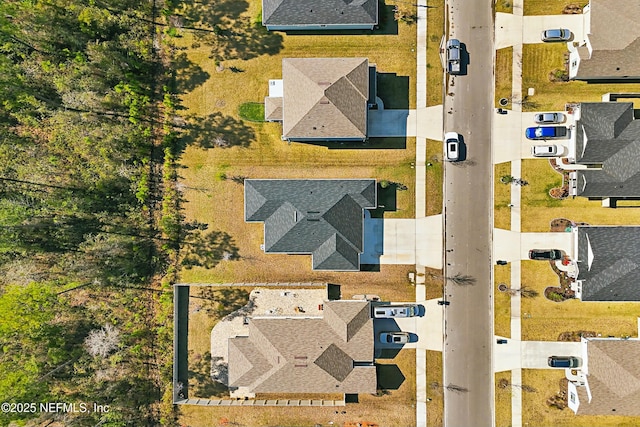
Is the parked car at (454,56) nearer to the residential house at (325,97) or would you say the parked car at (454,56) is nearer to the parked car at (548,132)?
the residential house at (325,97)

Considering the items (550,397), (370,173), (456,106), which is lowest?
(550,397)

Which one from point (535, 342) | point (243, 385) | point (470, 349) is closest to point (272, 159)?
point (243, 385)

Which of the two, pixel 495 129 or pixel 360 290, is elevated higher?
pixel 495 129

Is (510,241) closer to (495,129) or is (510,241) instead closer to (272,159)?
(495,129)

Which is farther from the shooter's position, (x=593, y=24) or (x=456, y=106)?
(x=456, y=106)

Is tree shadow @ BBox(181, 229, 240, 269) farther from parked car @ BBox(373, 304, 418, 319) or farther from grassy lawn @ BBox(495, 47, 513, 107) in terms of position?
grassy lawn @ BBox(495, 47, 513, 107)

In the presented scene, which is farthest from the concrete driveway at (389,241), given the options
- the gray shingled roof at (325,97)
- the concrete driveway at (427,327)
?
the gray shingled roof at (325,97)

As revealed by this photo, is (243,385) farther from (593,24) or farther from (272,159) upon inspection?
(593,24)
